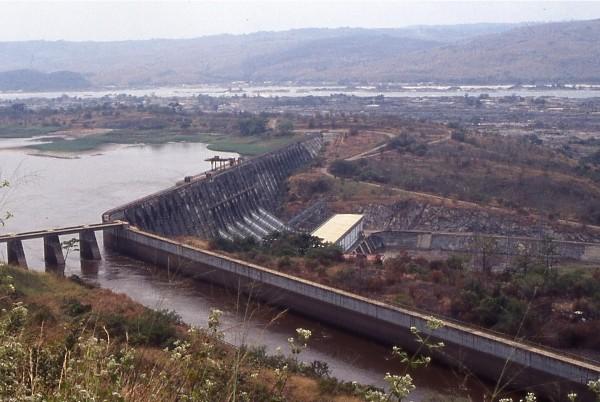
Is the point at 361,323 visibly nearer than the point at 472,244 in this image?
Yes

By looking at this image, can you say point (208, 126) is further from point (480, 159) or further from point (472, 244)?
point (472, 244)

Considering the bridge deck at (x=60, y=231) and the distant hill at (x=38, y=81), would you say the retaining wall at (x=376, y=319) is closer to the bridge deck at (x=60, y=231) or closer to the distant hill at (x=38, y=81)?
the bridge deck at (x=60, y=231)

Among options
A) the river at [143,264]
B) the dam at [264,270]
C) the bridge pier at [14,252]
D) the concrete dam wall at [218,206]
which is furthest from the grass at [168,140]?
the bridge pier at [14,252]

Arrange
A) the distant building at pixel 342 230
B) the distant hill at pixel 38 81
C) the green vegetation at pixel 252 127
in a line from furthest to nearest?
1. the distant hill at pixel 38 81
2. the green vegetation at pixel 252 127
3. the distant building at pixel 342 230

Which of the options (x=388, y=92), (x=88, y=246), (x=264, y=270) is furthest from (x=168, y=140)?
(x=388, y=92)

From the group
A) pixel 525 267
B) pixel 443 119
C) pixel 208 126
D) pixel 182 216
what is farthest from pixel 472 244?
pixel 443 119

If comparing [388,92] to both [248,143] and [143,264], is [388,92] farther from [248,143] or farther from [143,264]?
[143,264]
